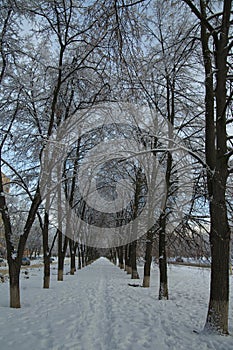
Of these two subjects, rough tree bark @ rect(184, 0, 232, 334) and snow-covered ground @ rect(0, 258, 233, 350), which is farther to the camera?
rough tree bark @ rect(184, 0, 232, 334)

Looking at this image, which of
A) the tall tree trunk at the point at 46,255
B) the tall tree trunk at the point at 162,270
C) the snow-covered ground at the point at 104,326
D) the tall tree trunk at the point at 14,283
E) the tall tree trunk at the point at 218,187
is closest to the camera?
the snow-covered ground at the point at 104,326

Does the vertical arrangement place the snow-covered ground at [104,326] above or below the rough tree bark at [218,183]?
below

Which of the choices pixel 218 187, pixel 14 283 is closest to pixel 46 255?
pixel 14 283

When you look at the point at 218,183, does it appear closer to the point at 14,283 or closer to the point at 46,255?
the point at 14,283

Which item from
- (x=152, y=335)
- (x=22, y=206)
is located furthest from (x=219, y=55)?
(x=22, y=206)

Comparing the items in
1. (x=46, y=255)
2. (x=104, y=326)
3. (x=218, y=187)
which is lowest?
(x=104, y=326)

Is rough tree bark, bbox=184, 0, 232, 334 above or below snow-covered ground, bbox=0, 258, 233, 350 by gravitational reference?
above

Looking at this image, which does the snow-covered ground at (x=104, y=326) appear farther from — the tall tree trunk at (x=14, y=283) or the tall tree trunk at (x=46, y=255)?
the tall tree trunk at (x=46, y=255)

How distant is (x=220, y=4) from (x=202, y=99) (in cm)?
312

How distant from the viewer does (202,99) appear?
8.98 meters

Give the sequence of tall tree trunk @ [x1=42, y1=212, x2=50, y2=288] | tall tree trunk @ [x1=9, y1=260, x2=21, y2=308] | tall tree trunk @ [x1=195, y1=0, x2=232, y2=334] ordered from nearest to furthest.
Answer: tall tree trunk @ [x1=195, y1=0, x2=232, y2=334]
tall tree trunk @ [x1=9, y1=260, x2=21, y2=308]
tall tree trunk @ [x1=42, y1=212, x2=50, y2=288]

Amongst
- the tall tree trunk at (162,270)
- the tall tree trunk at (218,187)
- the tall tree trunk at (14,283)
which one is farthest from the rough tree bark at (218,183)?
the tall tree trunk at (14,283)

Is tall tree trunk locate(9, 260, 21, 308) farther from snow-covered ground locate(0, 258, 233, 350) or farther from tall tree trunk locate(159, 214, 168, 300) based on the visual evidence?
tall tree trunk locate(159, 214, 168, 300)

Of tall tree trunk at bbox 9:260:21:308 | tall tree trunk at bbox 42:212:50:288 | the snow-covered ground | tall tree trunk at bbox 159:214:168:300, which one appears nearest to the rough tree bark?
the snow-covered ground
